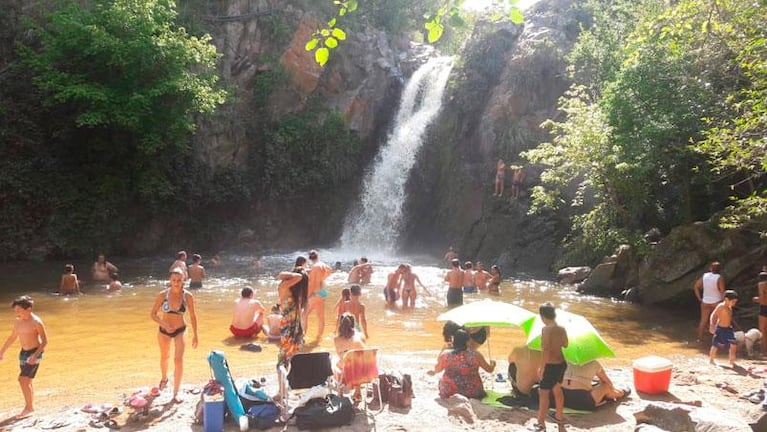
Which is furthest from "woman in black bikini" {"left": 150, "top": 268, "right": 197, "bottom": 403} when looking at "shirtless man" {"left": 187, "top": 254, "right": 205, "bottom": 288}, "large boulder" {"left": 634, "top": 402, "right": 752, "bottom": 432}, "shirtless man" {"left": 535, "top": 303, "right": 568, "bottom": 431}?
"shirtless man" {"left": 187, "top": 254, "right": 205, "bottom": 288}

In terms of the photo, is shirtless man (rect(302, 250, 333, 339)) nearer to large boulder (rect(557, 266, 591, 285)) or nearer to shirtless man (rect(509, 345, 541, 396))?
shirtless man (rect(509, 345, 541, 396))

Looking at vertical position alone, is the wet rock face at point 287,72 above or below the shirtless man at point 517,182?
above

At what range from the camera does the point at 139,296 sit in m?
14.2

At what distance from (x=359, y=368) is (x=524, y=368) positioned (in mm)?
2099

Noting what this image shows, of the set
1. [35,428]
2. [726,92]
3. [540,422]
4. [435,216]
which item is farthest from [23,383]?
[435,216]

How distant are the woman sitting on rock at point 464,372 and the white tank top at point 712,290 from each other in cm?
614

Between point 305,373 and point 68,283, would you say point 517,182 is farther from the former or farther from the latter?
point 305,373

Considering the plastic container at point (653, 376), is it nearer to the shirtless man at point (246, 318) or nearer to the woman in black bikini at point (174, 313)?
the woman in black bikini at point (174, 313)

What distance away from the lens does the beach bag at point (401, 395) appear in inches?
251

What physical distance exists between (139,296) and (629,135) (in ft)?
45.7

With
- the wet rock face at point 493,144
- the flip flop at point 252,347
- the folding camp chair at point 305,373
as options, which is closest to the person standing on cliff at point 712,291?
the folding camp chair at point 305,373

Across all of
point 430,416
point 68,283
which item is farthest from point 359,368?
point 68,283

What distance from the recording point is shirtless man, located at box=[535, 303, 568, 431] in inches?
226

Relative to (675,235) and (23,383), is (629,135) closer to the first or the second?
(675,235)
